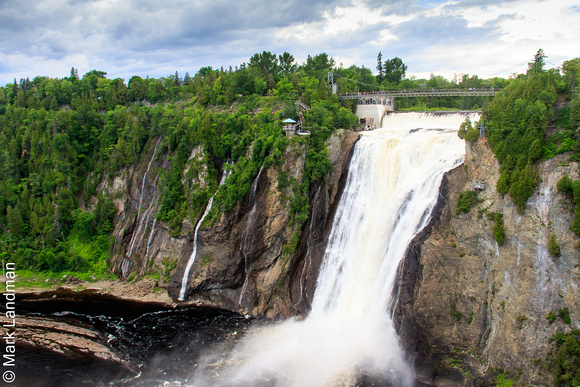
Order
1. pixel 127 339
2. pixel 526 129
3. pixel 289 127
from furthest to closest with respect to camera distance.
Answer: pixel 289 127 → pixel 127 339 → pixel 526 129

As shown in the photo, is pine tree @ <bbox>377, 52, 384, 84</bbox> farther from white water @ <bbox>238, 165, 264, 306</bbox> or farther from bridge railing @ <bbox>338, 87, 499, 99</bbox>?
white water @ <bbox>238, 165, 264, 306</bbox>

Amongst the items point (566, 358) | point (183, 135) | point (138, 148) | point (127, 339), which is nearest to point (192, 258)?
point (127, 339)

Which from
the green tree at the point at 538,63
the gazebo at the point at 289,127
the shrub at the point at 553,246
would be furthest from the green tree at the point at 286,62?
the shrub at the point at 553,246

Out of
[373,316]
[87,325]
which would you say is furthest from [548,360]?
[87,325]

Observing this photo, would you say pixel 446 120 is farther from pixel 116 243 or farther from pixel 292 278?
pixel 116 243

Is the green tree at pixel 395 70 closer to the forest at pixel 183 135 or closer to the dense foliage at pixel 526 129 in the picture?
the forest at pixel 183 135

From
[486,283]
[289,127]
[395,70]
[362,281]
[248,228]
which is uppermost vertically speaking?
[395,70]

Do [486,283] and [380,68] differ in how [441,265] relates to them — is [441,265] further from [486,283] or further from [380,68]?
[380,68]
